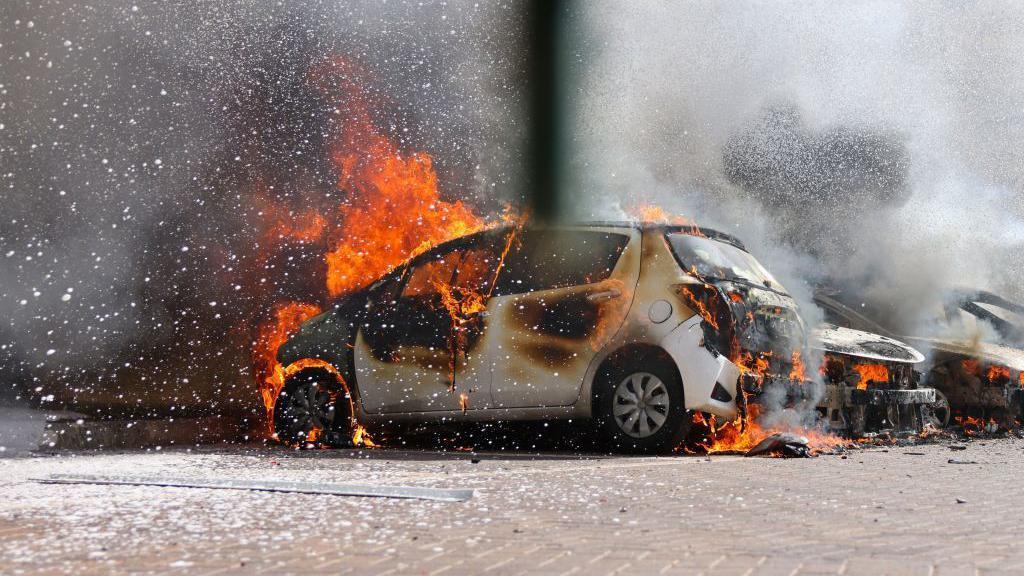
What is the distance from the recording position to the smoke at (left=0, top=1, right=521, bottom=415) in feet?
40.1

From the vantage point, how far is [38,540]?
398cm

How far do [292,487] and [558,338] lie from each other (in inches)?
124

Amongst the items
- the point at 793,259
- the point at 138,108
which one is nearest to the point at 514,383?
the point at 793,259

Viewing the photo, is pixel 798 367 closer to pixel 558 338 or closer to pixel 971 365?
pixel 558 338

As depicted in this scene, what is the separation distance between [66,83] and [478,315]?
692 centimetres

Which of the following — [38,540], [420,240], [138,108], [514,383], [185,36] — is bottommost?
[38,540]

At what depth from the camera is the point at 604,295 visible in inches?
318

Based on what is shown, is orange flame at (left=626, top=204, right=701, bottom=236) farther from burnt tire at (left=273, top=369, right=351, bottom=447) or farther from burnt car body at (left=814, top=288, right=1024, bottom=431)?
burnt tire at (left=273, top=369, right=351, bottom=447)

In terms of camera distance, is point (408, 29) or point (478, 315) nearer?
point (478, 315)

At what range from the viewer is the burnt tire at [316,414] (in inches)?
358

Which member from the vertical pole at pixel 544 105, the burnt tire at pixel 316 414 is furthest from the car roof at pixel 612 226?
the vertical pole at pixel 544 105

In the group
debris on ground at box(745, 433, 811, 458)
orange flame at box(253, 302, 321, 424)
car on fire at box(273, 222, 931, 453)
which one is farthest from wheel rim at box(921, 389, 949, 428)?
orange flame at box(253, 302, 321, 424)

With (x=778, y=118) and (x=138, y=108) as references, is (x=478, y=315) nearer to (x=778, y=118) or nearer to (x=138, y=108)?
(x=138, y=108)

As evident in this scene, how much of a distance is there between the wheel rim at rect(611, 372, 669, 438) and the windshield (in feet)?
2.92
